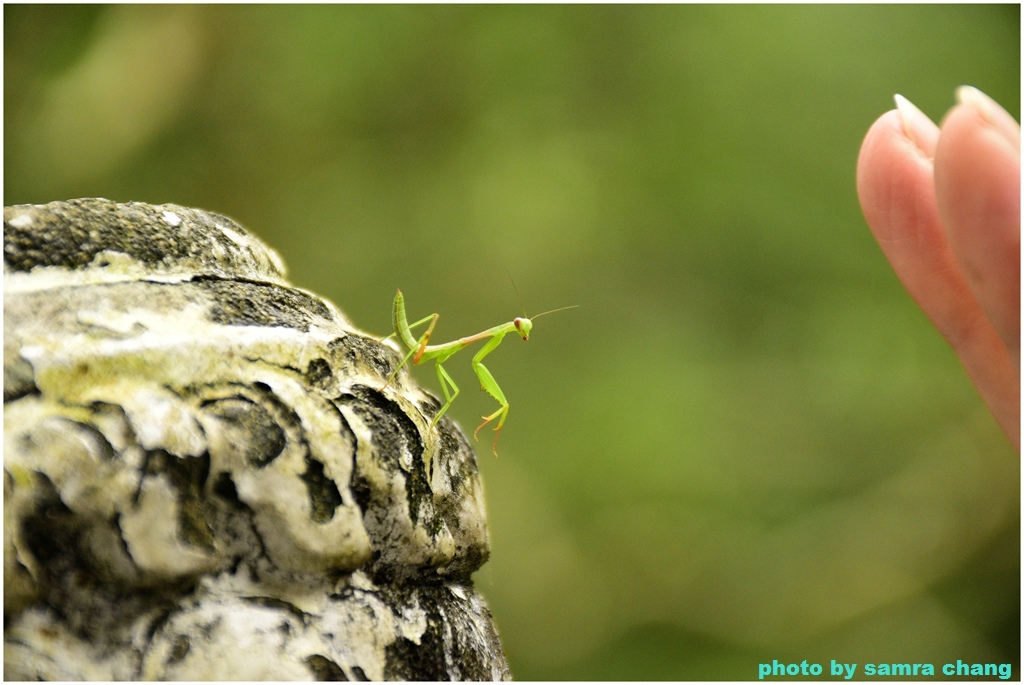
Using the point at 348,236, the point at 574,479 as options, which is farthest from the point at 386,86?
the point at 574,479

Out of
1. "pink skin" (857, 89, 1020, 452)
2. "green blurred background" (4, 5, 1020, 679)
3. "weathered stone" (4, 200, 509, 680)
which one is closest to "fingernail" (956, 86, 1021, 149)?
"pink skin" (857, 89, 1020, 452)

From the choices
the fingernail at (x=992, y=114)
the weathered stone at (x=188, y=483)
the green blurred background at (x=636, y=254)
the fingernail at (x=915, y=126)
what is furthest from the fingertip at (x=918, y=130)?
the green blurred background at (x=636, y=254)

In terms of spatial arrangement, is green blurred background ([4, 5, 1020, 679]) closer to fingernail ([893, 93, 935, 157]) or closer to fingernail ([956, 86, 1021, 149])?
fingernail ([893, 93, 935, 157])

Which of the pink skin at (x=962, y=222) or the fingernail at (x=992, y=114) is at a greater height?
the fingernail at (x=992, y=114)

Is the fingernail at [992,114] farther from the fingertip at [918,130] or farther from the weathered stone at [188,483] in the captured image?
the weathered stone at [188,483]

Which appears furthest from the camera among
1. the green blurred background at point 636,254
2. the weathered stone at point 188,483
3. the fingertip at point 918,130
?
the green blurred background at point 636,254

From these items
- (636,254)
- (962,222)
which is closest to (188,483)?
(962,222)
